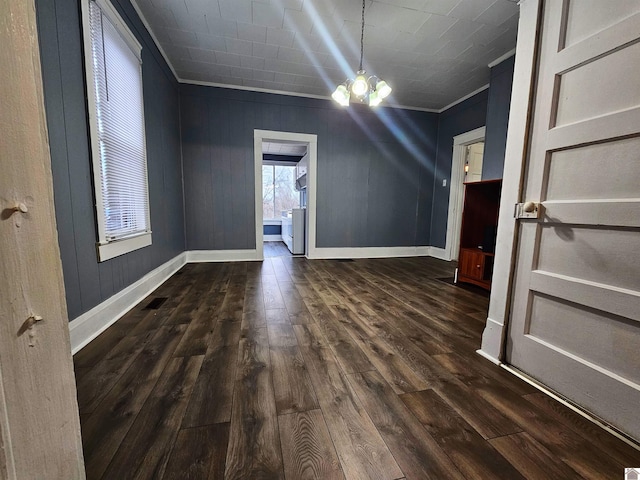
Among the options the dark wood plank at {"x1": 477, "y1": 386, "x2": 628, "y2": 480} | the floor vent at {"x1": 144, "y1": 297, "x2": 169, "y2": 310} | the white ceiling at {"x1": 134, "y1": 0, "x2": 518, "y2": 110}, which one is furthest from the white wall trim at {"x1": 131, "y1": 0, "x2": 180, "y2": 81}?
the dark wood plank at {"x1": 477, "y1": 386, "x2": 628, "y2": 480}

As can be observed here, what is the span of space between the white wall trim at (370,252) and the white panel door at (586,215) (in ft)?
11.2

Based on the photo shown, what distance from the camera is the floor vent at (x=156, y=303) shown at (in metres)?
2.32

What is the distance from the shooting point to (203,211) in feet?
Answer: 13.6

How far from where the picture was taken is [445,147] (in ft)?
15.4

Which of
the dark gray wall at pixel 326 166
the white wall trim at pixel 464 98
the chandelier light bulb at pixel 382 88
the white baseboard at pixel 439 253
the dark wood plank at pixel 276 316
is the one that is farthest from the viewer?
the white baseboard at pixel 439 253

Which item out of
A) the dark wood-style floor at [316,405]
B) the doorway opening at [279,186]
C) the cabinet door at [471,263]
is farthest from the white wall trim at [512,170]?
the doorway opening at [279,186]

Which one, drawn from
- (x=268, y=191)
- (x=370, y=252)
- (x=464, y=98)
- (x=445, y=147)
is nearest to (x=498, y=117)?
(x=464, y=98)

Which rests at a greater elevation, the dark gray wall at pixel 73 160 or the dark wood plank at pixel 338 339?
the dark gray wall at pixel 73 160

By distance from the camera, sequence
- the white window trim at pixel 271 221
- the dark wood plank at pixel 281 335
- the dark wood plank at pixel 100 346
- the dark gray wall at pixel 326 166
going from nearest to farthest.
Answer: the dark wood plank at pixel 100 346
the dark wood plank at pixel 281 335
the dark gray wall at pixel 326 166
the white window trim at pixel 271 221

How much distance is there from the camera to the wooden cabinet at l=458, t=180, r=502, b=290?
3.05 metres

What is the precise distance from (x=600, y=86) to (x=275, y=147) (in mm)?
6123

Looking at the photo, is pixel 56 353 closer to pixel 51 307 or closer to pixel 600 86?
pixel 51 307

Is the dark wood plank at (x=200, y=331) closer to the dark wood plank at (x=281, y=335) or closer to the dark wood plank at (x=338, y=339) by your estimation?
the dark wood plank at (x=281, y=335)

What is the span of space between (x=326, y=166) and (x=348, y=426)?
13.1ft
